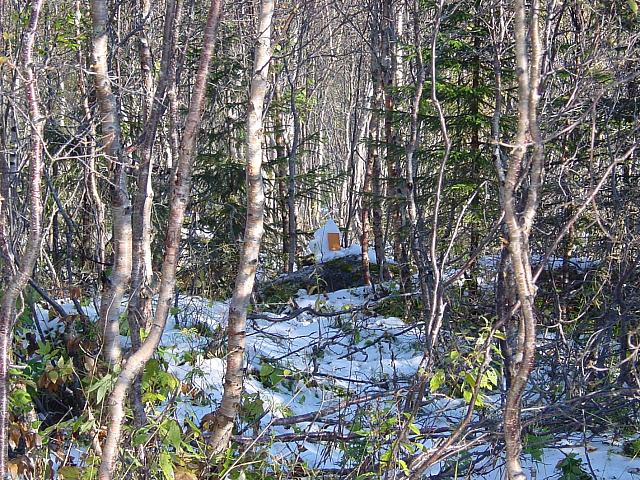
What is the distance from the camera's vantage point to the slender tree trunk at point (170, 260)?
3.19 m

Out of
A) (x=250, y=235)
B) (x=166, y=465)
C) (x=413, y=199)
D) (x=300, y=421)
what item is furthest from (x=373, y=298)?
(x=166, y=465)

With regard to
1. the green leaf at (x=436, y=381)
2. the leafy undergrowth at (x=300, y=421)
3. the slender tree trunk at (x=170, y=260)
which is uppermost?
the slender tree trunk at (x=170, y=260)

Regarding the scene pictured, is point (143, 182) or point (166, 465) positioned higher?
point (143, 182)

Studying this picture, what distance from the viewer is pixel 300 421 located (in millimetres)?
4352

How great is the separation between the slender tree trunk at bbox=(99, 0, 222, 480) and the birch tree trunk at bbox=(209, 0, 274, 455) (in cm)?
45

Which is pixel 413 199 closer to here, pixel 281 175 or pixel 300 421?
pixel 300 421

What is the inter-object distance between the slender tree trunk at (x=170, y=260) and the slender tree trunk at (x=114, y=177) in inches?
12.2

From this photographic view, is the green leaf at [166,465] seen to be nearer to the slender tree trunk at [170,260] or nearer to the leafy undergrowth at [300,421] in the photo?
the leafy undergrowth at [300,421]

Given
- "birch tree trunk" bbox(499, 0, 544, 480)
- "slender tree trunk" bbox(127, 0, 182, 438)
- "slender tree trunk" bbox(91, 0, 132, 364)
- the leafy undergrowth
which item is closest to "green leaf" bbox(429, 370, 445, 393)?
the leafy undergrowth

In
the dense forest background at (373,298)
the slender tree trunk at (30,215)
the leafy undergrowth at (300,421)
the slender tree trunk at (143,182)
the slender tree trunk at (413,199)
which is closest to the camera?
the slender tree trunk at (30,215)

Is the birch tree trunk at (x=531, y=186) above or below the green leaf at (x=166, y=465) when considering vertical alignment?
above

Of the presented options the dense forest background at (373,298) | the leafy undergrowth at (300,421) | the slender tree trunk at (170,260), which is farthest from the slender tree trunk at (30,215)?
the slender tree trunk at (170,260)

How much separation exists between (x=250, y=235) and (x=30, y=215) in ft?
3.98

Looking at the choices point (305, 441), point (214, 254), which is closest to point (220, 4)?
point (305, 441)
